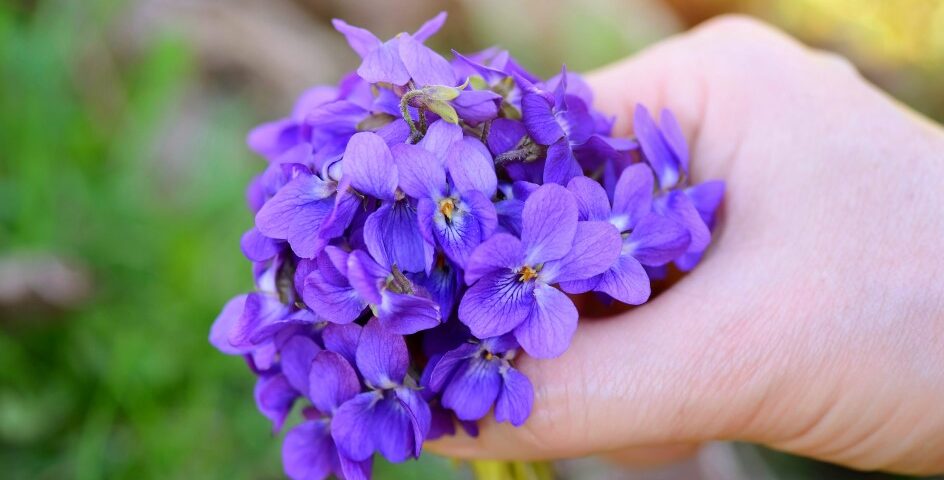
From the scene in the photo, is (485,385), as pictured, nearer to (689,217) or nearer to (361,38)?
(689,217)

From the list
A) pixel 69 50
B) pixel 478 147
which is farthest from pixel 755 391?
pixel 69 50

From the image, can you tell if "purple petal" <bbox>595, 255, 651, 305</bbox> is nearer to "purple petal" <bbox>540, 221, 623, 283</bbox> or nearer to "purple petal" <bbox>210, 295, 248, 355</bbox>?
"purple petal" <bbox>540, 221, 623, 283</bbox>

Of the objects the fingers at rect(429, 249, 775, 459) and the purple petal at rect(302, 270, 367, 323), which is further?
the fingers at rect(429, 249, 775, 459)

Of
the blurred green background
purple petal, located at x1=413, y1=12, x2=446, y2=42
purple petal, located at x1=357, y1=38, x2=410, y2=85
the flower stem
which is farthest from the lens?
the blurred green background

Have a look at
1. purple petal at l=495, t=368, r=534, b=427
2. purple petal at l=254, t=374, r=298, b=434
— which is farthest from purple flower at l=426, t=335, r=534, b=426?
purple petal at l=254, t=374, r=298, b=434

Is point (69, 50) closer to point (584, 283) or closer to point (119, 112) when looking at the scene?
point (119, 112)

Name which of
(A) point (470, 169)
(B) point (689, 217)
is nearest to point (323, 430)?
(A) point (470, 169)
